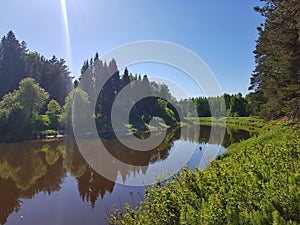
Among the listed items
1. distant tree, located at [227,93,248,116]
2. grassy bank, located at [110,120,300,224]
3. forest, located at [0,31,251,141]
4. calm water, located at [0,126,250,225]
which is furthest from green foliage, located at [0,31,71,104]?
grassy bank, located at [110,120,300,224]

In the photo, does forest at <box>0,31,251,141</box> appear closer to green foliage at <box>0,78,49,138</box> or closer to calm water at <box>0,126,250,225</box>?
green foliage at <box>0,78,49,138</box>

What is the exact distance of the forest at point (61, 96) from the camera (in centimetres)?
3547

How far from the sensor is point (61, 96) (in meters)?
60.5

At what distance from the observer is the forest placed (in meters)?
35.5

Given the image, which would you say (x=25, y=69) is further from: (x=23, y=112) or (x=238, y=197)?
(x=238, y=197)

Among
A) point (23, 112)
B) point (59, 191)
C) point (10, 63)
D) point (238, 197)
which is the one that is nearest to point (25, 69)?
point (10, 63)

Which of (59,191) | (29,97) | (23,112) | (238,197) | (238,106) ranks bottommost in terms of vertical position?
(59,191)

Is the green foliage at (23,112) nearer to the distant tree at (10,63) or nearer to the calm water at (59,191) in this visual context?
the calm water at (59,191)

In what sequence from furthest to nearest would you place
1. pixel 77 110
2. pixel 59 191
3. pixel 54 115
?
1. pixel 54 115
2. pixel 77 110
3. pixel 59 191

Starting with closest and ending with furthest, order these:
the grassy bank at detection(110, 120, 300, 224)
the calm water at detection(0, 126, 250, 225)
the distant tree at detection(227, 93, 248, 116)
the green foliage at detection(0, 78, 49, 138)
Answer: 1. the grassy bank at detection(110, 120, 300, 224)
2. the calm water at detection(0, 126, 250, 225)
3. the green foliage at detection(0, 78, 49, 138)
4. the distant tree at detection(227, 93, 248, 116)

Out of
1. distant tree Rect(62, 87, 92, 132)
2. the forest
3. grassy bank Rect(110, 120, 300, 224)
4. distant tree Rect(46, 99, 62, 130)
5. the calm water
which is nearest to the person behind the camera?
grassy bank Rect(110, 120, 300, 224)

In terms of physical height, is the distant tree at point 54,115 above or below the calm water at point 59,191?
→ above

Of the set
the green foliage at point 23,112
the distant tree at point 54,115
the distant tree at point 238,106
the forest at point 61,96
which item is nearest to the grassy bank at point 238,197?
the forest at point 61,96

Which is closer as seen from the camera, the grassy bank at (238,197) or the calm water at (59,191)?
the grassy bank at (238,197)
